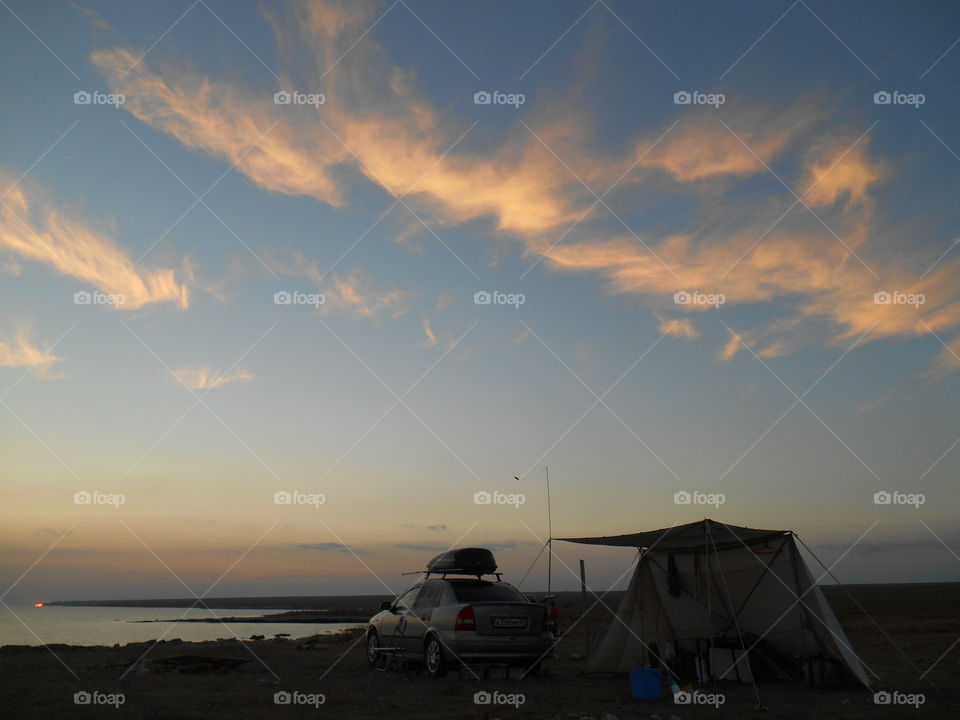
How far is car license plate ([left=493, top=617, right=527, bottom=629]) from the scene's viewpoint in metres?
11.8

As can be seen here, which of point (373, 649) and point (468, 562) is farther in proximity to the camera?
point (373, 649)

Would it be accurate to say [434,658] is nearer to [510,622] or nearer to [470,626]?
[470,626]

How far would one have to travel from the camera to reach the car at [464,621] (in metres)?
11.7

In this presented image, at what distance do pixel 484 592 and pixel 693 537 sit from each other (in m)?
3.79

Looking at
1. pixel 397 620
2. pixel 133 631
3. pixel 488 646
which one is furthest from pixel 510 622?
pixel 133 631

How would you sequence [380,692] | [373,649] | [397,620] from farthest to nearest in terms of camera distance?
[373,649]
[397,620]
[380,692]

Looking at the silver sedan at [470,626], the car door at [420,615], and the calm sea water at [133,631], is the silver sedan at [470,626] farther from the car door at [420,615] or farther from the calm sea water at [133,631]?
the calm sea water at [133,631]

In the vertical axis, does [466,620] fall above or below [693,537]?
below

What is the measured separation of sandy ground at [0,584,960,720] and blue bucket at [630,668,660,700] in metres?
0.24

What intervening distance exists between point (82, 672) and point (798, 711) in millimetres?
11450

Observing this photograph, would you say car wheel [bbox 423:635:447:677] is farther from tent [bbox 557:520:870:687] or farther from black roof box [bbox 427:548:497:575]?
tent [bbox 557:520:870:687]

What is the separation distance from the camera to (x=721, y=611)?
46.9ft

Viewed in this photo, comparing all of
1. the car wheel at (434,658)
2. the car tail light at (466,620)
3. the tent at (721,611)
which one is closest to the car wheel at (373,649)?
the car wheel at (434,658)

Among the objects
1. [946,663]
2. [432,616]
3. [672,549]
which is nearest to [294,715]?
[432,616]
